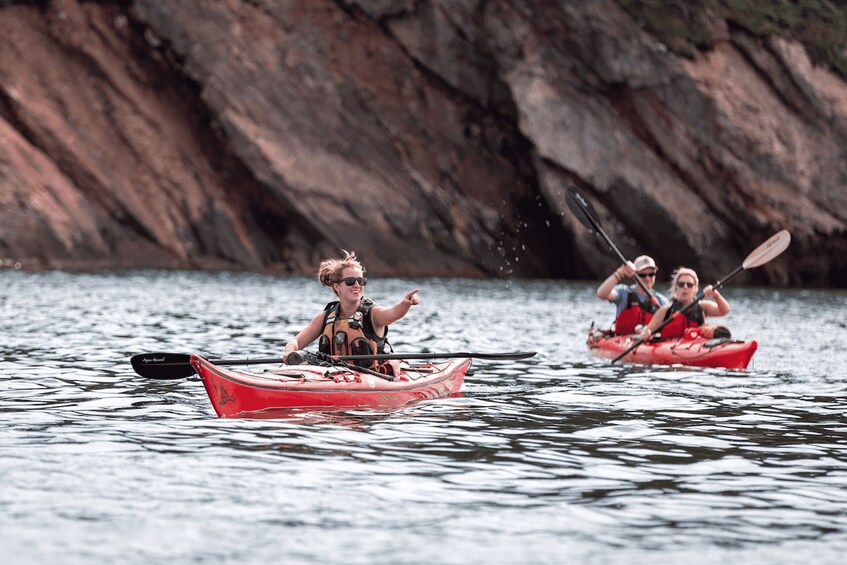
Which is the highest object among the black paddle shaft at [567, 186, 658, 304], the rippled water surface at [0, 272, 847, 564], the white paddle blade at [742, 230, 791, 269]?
the black paddle shaft at [567, 186, 658, 304]

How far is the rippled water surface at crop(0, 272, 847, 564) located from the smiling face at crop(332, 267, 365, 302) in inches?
41.8

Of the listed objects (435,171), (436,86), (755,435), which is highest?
(436,86)

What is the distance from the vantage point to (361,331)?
1134cm

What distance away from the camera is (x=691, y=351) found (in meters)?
15.7

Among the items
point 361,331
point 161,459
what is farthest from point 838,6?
point 161,459

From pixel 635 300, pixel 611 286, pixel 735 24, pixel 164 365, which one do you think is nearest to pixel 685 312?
pixel 635 300

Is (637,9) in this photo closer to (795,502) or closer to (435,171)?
(435,171)

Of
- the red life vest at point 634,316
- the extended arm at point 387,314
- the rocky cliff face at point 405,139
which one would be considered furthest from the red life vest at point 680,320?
the rocky cliff face at point 405,139

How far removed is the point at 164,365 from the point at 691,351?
7112mm

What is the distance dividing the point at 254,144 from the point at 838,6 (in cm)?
2114

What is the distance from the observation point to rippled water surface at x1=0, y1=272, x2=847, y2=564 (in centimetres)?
648

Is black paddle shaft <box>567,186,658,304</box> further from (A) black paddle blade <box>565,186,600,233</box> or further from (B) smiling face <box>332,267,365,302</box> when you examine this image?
(B) smiling face <box>332,267,365,302</box>

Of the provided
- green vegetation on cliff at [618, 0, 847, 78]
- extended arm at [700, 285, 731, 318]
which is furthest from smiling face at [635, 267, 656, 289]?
green vegetation on cliff at [618, 0, 847, 78]

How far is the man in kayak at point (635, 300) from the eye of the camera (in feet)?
57.1
